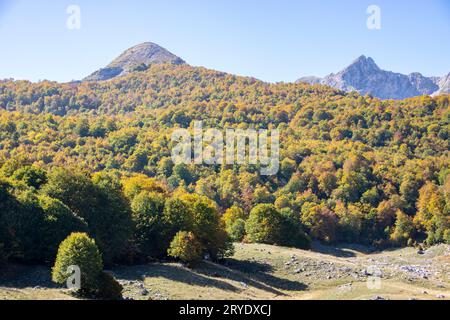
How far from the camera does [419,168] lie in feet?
452

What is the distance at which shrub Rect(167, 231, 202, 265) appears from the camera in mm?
54312

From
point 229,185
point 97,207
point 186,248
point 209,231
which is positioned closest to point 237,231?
point 209,231

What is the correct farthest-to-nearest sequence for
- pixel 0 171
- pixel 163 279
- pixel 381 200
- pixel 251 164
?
pixel 251 164, pixel 381 200, pixel 0 171, pixel 163 279

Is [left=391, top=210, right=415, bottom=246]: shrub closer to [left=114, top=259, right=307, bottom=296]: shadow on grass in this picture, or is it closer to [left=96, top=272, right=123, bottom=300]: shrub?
[left=114, top=259, right=307, bottom=296]: shadow on grass

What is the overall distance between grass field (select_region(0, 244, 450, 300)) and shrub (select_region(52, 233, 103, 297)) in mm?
1408

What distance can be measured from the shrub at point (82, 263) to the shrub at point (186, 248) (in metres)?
14.6

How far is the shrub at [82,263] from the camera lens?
3909cm

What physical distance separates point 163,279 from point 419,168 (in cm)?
10689

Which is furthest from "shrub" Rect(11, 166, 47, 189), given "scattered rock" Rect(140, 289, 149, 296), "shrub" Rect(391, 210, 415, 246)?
"shrub" Rect(391, 210, 415, 246)

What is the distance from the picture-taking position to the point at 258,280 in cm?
5350

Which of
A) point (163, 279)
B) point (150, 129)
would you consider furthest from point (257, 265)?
point (150, 129)

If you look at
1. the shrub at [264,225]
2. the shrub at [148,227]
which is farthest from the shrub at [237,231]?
the shrub at [148,227]

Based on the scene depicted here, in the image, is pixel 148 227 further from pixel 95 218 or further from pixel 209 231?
pixel 95 218
